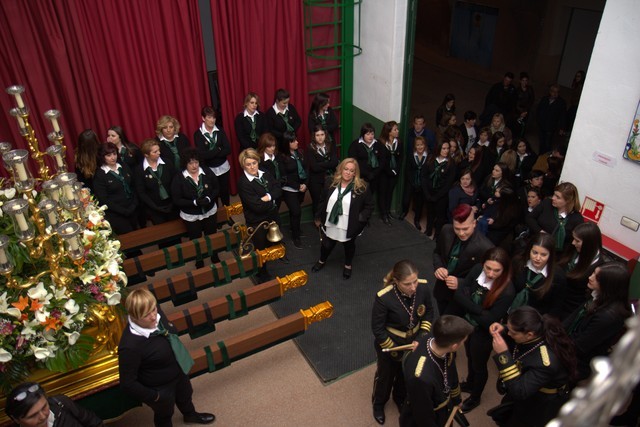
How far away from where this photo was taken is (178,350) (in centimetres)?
332

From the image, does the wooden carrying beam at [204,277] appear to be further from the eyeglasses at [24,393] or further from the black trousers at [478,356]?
the black trousers at [478,356]

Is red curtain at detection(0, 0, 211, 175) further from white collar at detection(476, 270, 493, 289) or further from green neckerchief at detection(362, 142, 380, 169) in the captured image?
white collar at detection(476, 270, 493, 289)

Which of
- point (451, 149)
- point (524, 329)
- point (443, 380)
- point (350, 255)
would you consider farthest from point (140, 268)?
point (451, 149)

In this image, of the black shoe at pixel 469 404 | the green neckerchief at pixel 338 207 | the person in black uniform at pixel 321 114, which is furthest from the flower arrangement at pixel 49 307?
the person in black uniform at pixel 321 114

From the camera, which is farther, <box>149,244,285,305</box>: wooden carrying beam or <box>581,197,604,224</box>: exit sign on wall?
<box>581,197,604,224</box>: exit sign on wall

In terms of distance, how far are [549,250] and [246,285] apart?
316 cm

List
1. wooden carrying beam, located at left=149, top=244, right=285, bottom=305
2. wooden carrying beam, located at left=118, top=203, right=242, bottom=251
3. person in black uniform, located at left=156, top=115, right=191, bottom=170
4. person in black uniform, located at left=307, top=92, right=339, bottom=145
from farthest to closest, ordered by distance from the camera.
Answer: person in black uniform, located at left=307, top=92, right=339, bottom=145 < person in black uniform, located at left=156, top=115, right=191, bottom=170 < wooden carrying beam, located at left=118, top=203, right=242, bottom=251 < wooden carrying beam, located at left=149, top=244, right=285, bottom=305

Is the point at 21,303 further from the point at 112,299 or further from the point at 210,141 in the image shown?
the point at 210,141

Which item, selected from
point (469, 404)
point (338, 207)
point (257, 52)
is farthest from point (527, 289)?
point (257, 52)

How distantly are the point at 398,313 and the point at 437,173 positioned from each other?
108 inches

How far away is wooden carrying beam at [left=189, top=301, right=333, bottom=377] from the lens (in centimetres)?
377

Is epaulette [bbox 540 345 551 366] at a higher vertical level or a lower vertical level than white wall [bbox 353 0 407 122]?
lower

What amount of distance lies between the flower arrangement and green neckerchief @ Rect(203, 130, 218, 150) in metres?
2.46

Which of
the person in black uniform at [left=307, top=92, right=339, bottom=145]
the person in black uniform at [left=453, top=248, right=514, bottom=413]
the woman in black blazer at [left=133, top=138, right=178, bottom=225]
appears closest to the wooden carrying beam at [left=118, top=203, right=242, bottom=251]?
the woman in black blazer at [left=133, top=138, right=178, bottom=225]
